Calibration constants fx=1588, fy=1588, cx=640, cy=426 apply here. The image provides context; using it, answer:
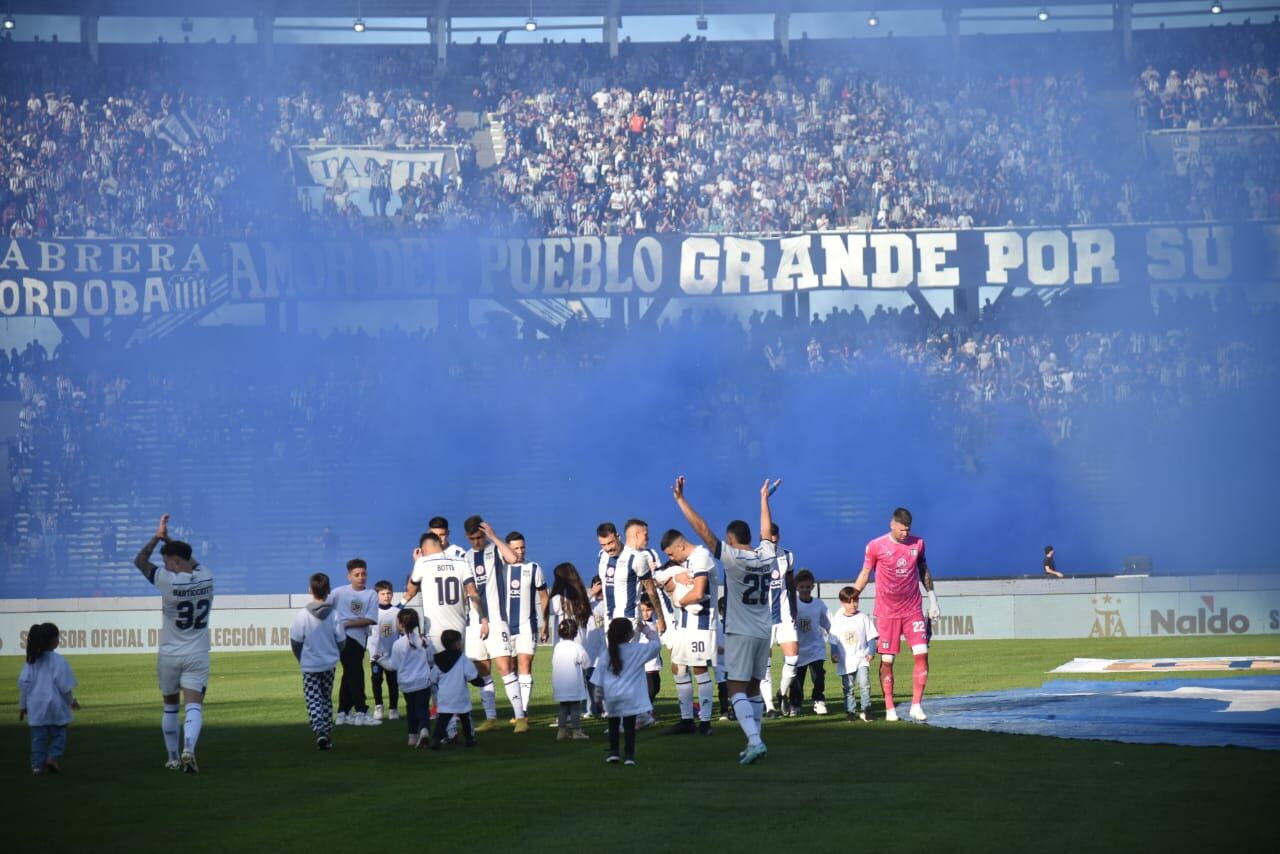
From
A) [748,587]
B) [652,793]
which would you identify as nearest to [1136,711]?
[748,587]

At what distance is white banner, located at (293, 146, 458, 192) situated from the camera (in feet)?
142

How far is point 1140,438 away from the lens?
119 feet

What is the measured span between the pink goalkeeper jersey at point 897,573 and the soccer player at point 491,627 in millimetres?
3787

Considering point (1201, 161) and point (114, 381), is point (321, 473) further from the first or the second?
point (1201, 161)

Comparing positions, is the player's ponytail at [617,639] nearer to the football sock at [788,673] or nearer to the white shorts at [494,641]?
the white shorts at [494,641]

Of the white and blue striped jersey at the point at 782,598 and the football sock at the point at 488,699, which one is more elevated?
the white and blue striped jersey at the point at 782,598

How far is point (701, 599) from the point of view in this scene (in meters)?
14.1

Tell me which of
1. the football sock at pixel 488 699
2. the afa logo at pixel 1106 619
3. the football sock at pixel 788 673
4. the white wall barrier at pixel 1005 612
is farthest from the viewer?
the afa logo at pixel 1106 619

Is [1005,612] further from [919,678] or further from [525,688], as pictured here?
[525,688]

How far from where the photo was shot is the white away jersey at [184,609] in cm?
1312

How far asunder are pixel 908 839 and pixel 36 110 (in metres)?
41.0

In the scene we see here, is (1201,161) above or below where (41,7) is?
below

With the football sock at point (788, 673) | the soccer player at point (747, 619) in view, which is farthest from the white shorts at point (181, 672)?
the football sock at point (788, 673)

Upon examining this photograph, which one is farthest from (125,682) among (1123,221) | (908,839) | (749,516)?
(1123,221)
